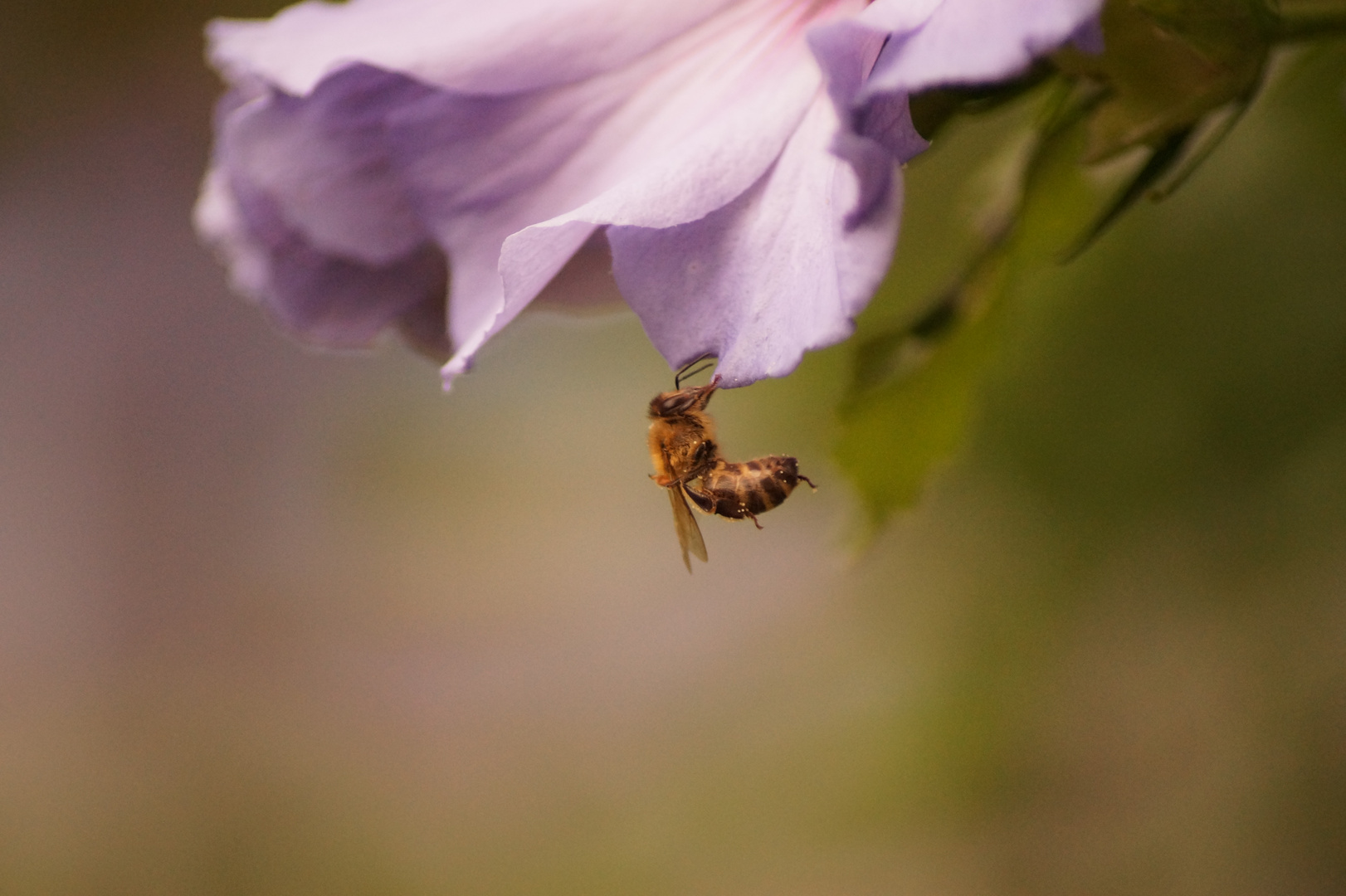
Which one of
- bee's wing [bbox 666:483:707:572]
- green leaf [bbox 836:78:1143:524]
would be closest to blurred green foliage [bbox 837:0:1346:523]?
green leaf [bbox 836:78:1143:524]

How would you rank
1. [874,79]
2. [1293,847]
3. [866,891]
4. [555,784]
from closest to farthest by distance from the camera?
[874,79], [1293,847], [866,891], [555,784]

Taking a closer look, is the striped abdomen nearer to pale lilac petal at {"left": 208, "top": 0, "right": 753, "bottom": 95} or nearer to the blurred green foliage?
the blurred green foliage

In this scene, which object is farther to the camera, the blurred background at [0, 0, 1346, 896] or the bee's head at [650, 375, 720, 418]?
the blurred background at [0, 0, 1346, 896]

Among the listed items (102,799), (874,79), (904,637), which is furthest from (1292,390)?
(102,799)

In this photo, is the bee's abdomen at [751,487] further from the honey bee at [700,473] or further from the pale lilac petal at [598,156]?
the pale lilac petal at [598,156]

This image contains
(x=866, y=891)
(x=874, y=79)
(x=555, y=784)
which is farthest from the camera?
(x=555, y=784)

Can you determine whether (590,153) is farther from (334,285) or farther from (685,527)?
(685,527)

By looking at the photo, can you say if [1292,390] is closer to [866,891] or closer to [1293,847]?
[1293,847]
